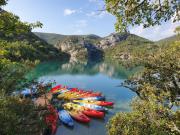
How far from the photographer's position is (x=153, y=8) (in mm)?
7949

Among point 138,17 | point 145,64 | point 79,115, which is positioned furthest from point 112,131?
point 79,115

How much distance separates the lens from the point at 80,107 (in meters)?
51.2

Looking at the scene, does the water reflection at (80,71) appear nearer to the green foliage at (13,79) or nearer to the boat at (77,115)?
the boat at (77,115)

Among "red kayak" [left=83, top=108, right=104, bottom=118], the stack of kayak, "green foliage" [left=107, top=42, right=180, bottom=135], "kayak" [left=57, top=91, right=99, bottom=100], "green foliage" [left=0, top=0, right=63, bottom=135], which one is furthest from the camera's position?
"kayak" [left=57, top=91, right=99, bottom=100]

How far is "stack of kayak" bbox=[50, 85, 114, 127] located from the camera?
4531cm

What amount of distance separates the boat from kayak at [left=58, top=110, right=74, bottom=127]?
4.03ft

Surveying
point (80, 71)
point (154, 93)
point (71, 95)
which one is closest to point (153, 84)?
point (154, 93)

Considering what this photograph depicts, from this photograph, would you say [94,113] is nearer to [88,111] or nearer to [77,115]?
[88,111]

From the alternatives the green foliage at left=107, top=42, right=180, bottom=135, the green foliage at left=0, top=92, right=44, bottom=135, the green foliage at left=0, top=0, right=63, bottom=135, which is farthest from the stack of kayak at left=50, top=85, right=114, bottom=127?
the green foliage at left=107, top=42, right=180, bottom=135

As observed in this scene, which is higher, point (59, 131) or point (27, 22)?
point (27, 22)

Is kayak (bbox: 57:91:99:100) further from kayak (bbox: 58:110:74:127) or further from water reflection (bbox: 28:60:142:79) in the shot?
water reflection (bbox: 28:60:142:79)

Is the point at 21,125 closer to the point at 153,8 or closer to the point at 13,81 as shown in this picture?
the point at 13,81

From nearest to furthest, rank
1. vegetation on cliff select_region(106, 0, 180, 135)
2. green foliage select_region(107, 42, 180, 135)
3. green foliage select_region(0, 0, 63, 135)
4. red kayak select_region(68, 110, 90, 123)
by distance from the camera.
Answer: vegetation on cliff select_region(106, 0, 180, 135) < green foliage select_region(0, 0, 63, 135) < green foliage select_region(107, 42, 180, 135) < red kayak select_region(68, 110, 90, 123)

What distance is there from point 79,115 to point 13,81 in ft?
62.3
